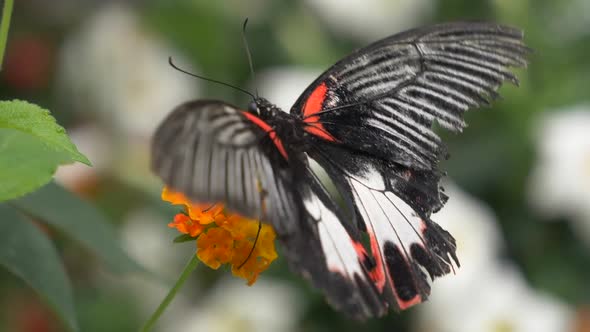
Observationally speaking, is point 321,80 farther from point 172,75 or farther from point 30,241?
point 172,75

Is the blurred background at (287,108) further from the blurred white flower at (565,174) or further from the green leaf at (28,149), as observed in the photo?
the green leaf at (28,149)

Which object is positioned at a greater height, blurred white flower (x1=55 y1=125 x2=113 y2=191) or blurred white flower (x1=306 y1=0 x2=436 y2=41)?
blurred white flower (x1=306 y1=0 x2=436 y2=41)

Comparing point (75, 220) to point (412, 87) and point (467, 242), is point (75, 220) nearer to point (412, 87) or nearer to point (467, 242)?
point (412, 87)

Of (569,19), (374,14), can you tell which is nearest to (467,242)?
(374,14)

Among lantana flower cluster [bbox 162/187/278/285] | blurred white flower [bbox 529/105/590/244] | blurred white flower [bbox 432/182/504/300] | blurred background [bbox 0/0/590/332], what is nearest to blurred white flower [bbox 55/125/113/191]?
blurred background [bbox 0/0/590/332]

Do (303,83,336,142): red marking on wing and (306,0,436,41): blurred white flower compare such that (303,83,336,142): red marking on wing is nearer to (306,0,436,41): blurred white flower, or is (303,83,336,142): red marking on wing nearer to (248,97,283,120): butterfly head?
(248,97,283,120): butterfly head

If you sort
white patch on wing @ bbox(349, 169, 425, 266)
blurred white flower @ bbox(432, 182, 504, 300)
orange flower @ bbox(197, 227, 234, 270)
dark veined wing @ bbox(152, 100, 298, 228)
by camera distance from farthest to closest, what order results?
blurred white flower @ bbox(432, 182, 504, 300) < white patch on wing @ bbox(349, 169, 425, 266) < orange flower @ bbox(197, 227, 234, 270) < dark veined wing @ bbox(152, 100, 298, 228)
